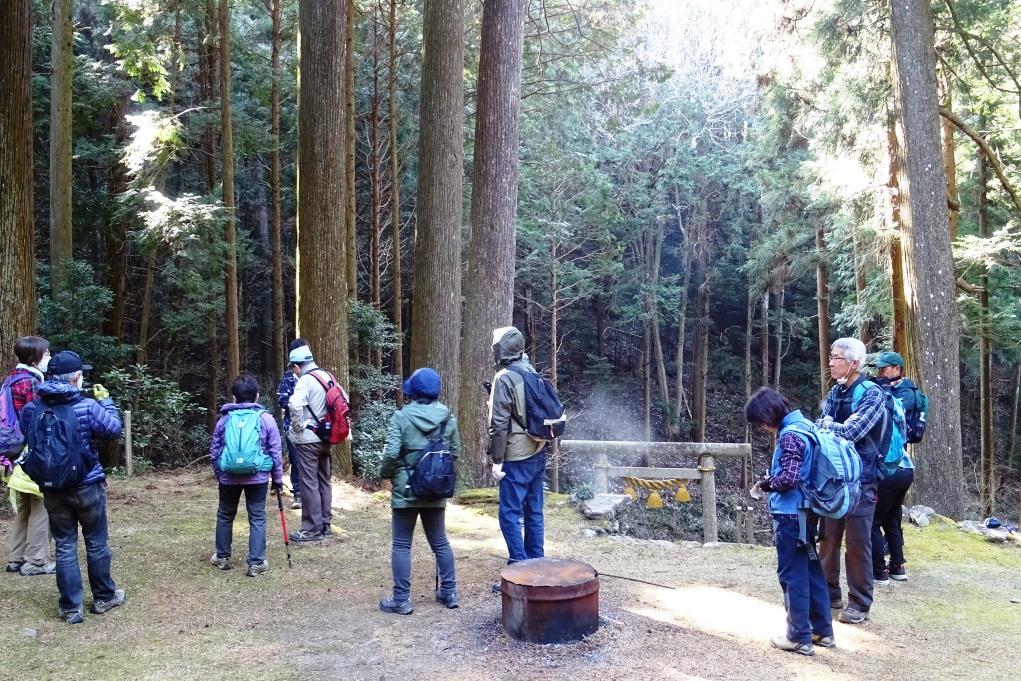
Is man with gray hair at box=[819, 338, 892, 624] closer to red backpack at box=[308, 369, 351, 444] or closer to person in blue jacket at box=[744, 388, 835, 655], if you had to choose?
person in blue jacket at box=[744, 388, 835, 655]

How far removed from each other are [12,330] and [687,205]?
26.0 meters

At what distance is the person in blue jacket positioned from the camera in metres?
4.44

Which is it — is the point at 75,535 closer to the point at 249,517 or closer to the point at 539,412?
the point at 249,517

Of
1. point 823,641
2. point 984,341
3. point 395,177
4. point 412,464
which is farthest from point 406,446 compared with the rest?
point 984,341

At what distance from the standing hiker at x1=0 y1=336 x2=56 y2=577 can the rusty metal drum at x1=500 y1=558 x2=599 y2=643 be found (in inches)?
138

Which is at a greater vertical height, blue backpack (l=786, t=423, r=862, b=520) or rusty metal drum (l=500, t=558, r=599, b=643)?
blue backpack (l=786, t=423, r=862, b=520)

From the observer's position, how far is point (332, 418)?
7.34m

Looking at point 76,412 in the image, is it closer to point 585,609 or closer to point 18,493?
point 18,493

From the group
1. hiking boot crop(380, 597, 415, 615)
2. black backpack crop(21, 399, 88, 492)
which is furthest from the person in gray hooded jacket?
black backpack crop(21, 399, 88, 492)

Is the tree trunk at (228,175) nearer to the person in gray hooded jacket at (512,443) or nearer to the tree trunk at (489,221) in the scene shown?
the tree trunk at (489,221)

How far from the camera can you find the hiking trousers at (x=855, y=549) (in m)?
5.14

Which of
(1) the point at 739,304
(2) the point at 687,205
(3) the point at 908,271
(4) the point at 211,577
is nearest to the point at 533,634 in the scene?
(4) the point at 211,577

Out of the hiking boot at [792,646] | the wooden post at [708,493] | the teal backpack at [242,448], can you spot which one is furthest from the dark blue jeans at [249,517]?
the wooden post at [708,493]

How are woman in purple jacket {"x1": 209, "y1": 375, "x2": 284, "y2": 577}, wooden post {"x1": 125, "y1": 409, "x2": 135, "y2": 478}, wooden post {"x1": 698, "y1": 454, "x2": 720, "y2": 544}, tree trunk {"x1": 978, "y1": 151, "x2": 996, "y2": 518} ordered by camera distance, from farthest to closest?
tree trunk {"x1": 978, "y1": 151, "x2": 996, "y2": 518}, wooden post {"x1": 125, "y1": 409, "x2": 135, "y2": 478}, wooden post {"x1": 698, "y1": 454, "x2": 720, "y2": 544}, woman in purple jacket {"x1": 209, "y1": 375, "x2": 284, "y2": 577}
